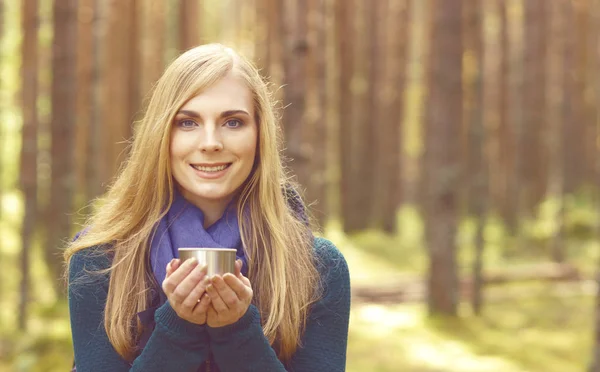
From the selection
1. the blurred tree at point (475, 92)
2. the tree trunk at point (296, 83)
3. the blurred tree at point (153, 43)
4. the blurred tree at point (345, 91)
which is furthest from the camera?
the blurred tree at point (345, 91)

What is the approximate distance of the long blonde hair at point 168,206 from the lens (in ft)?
7.63

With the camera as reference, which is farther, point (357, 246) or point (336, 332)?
point (357, 246)

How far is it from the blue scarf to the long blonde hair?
3cm

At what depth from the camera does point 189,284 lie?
1999 millimetres

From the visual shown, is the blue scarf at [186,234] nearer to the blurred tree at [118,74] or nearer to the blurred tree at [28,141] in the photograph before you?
the blurred tree at [28,141]

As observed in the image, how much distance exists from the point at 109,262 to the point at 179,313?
428 mm

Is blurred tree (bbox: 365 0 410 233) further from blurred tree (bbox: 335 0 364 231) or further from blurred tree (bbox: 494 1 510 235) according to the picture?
blurred tree (bbox: 494 1 510 235)

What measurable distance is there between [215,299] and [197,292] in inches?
2.2

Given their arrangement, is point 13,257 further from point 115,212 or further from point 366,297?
point 115,212

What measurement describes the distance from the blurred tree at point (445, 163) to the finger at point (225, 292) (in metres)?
7.91

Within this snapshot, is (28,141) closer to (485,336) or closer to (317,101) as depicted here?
(485,336)

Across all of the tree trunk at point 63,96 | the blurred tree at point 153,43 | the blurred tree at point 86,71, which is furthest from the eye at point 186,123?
the blurred tree at point 153,43

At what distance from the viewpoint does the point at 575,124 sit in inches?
877

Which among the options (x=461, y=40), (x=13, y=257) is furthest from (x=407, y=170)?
(x=461, y=40)
